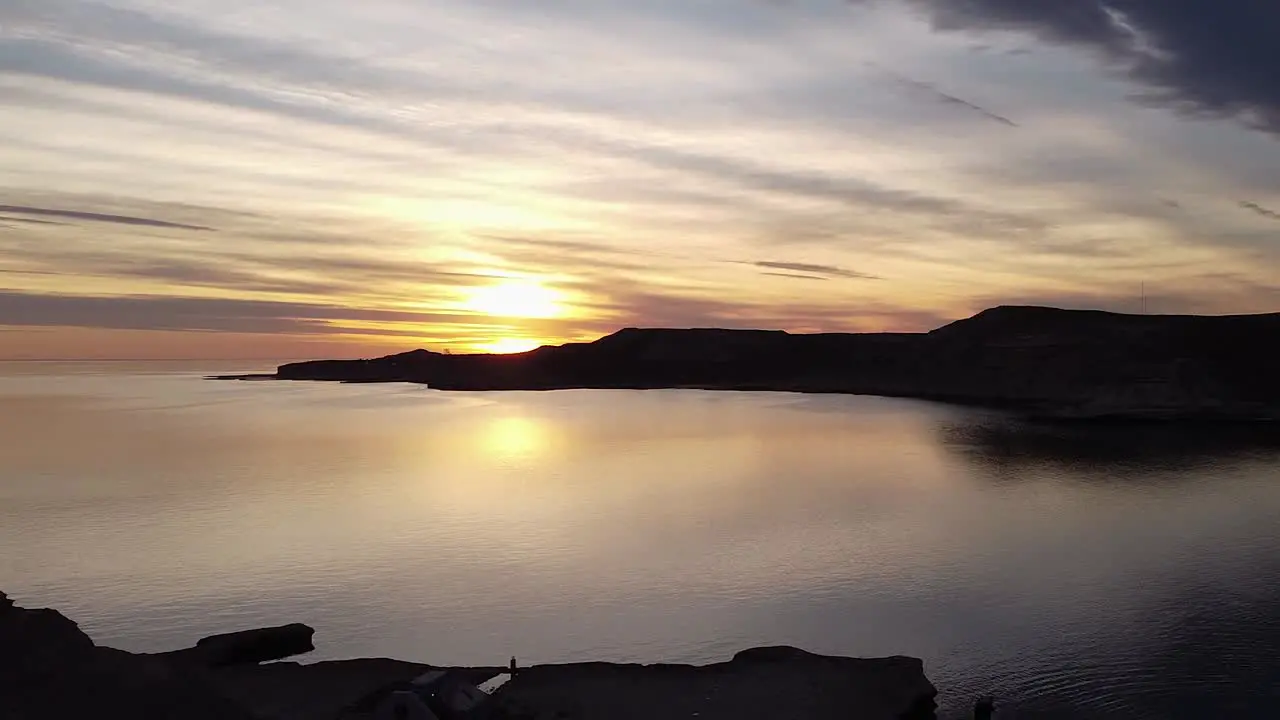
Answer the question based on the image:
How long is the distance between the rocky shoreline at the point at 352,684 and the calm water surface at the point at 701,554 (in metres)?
2.04

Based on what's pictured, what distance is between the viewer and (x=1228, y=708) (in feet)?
66.7

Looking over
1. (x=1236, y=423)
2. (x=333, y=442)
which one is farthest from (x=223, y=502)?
(x=1236, y=423)

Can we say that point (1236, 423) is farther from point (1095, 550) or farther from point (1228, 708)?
point (1228, 708)

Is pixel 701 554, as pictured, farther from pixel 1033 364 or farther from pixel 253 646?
pixel 1033 364

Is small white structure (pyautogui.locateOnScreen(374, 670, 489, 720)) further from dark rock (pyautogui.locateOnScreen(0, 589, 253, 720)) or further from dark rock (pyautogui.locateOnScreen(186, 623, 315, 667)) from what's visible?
dark rock (pyautogui.locateOnScreen(186, 623, 315, 667))

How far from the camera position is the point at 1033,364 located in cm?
15088

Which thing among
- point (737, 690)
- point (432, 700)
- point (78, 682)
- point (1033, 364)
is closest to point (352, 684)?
point (432, 700)

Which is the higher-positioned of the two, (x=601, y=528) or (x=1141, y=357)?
(x=1141, y=357)

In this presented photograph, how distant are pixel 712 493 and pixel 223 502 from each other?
92.3ft

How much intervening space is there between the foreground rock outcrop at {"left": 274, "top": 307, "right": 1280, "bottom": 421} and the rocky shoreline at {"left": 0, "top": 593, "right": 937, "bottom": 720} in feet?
357

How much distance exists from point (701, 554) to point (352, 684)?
17.7 m

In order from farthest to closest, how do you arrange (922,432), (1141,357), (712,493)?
(1141,357), (922,432), (712,493)

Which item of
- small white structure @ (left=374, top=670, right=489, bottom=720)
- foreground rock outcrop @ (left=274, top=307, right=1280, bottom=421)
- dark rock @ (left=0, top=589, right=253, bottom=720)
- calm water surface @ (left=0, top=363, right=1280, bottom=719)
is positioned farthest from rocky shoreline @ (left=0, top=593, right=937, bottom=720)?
foreground rock outcrop @ (left=274, top=307, right=1280, bottom=421)

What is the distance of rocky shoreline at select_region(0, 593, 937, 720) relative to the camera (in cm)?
1416
